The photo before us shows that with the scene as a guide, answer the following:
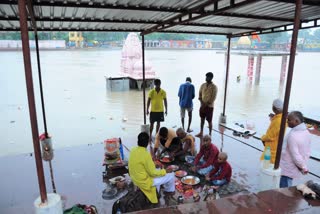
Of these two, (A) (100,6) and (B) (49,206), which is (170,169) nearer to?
(B) (49,206)

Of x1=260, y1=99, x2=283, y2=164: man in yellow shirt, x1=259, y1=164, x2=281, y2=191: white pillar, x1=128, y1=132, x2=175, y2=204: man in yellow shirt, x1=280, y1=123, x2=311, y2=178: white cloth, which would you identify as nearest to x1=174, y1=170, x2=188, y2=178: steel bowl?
x1=128, y1=132, x2=175, y2=204: man in yellow shirt

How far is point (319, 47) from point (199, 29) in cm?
8201

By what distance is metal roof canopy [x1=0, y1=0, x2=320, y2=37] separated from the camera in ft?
14.7

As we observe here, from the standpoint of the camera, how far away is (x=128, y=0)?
4488 mm

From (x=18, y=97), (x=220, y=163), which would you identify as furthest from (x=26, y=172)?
(x=18, y=97)

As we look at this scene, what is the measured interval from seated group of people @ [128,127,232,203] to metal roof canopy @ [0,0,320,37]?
244 centimetres

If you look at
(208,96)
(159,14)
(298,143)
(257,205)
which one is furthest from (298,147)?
(159,14)

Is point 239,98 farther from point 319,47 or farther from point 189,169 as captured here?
point 319,47

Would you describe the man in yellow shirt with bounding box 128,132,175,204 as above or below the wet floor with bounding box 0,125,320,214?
above

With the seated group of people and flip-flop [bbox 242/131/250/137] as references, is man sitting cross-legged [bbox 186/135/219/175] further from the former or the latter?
flip-flop [bbox 242/131/250/137]

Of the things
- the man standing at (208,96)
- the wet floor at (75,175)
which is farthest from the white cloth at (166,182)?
the man standing at (208,96)

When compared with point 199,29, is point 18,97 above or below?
below

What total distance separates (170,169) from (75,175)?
189 centimetres

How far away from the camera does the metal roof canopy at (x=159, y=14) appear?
14.7 feet
